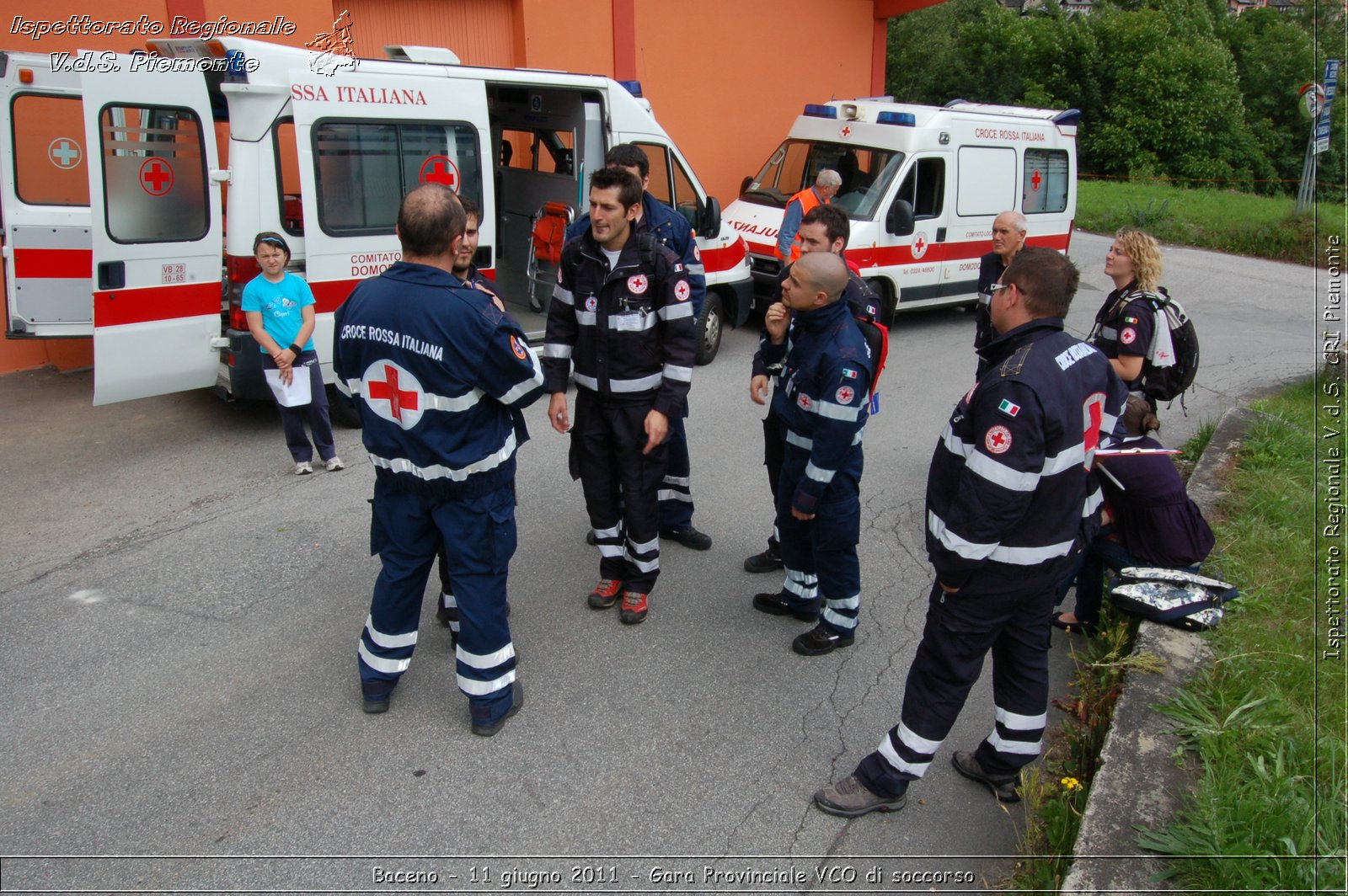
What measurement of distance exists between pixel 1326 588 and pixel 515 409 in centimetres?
374

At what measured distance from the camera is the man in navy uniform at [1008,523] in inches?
112

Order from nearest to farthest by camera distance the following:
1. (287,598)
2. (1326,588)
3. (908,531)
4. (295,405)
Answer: (1326,588) → (287,598) → (908,531) → (295,405)

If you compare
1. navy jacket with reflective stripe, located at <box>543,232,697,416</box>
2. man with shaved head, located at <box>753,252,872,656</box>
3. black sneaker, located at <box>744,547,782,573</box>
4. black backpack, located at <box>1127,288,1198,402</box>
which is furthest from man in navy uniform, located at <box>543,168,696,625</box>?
black backpack, located at <box>1127,288,1198,402</box>

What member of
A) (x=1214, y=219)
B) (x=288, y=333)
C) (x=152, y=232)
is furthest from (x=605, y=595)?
(x=1214, y=219)

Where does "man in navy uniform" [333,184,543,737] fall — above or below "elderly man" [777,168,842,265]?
below

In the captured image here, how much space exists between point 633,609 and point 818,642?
89 centimetres

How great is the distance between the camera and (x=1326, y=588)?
4.39 meters

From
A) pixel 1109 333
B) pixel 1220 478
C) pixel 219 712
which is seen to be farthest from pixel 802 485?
pixel 1220 478

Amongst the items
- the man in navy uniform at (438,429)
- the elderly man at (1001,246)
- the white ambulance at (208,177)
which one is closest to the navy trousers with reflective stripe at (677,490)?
the man in navy uniform at (438,429)

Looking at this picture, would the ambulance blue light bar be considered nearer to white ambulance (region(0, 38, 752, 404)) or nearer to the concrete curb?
white ambulance (region(0, 38, 752, 404))

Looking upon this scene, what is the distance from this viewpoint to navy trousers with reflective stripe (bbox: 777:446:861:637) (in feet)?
13.5

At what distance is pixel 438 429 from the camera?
3420 mm

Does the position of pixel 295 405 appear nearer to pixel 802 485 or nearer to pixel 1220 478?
pixel 802 485

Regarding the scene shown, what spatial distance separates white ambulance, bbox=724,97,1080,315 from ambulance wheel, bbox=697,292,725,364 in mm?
1123
